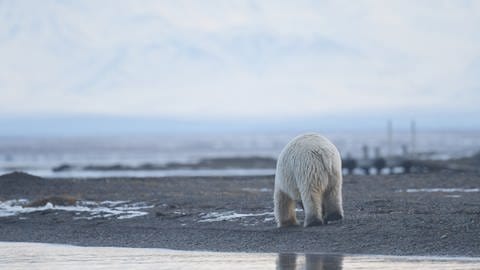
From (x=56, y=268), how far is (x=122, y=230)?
5206mm

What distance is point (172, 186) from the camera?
33938 millimetres

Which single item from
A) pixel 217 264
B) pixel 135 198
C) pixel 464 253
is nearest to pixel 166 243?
pixel 217 264

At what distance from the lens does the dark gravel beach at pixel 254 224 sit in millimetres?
17359

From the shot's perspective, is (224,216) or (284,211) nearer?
(284,211)

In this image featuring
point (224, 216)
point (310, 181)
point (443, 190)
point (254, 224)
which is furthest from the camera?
point (443, 190)

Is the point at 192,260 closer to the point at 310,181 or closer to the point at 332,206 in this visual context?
the point at 310,181

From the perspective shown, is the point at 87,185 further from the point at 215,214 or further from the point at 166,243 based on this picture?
the point at 166,243

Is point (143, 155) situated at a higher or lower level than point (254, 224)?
higher

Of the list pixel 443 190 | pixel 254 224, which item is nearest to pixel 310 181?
pixel 254 224

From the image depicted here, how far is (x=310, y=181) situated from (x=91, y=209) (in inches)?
292

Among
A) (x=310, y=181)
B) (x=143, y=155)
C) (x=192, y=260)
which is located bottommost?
(x=192, y=260)

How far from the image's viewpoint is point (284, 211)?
19.8 metres

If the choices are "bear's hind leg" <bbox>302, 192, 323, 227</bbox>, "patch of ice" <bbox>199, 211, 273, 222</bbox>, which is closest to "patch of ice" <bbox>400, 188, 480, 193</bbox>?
"patch of ice" <bbox>199, 211, 273, 222</bbox>

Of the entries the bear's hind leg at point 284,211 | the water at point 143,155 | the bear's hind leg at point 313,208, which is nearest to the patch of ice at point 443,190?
the bear's hind leg at point 284,211
